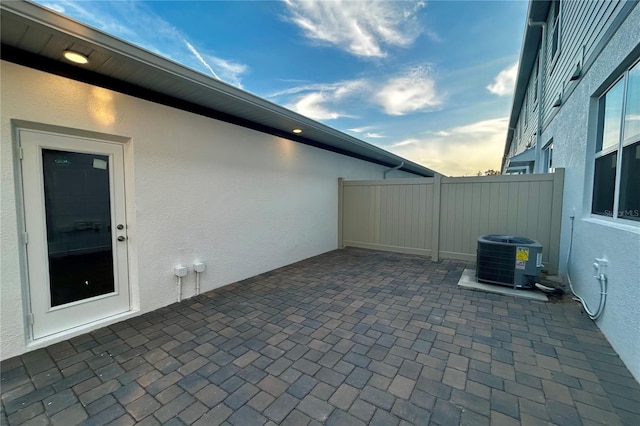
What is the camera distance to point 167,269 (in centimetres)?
344

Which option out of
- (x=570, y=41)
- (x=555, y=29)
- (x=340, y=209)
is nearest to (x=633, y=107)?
(x=570, y=41)

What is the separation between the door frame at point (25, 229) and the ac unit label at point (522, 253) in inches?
→ 204

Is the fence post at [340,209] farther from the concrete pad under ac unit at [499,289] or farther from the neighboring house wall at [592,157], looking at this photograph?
the neighboring house wall at [592,157]

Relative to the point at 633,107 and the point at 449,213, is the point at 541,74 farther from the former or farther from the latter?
the point at 633,107

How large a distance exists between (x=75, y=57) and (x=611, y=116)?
5433mm

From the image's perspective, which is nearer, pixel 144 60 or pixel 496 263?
pixel 144 60

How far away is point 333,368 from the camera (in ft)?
7.02

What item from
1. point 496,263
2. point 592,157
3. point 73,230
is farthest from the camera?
point 496,263

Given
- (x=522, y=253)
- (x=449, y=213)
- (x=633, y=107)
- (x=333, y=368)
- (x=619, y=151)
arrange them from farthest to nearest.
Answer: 1. (x=449, y=213)
2. (x=522, y=253)
3. (x=619, y=151)
4. (x=633, y=107)
5. (x=333, y=368)

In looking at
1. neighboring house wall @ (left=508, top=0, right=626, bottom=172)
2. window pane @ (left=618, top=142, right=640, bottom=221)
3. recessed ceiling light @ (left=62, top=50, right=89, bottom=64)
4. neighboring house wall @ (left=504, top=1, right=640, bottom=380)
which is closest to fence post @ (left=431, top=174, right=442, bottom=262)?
neighboring house wall @ (left=504, top=1, right=640, bottom=380)

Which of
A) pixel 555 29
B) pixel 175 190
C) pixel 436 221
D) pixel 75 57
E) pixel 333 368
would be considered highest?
pixel 555 29

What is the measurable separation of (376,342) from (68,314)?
10.4 feet

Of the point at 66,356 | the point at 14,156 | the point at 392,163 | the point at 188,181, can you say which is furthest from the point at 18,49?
the point at 392,163

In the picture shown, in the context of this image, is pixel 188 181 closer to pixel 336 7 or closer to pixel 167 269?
pixel 167 269
